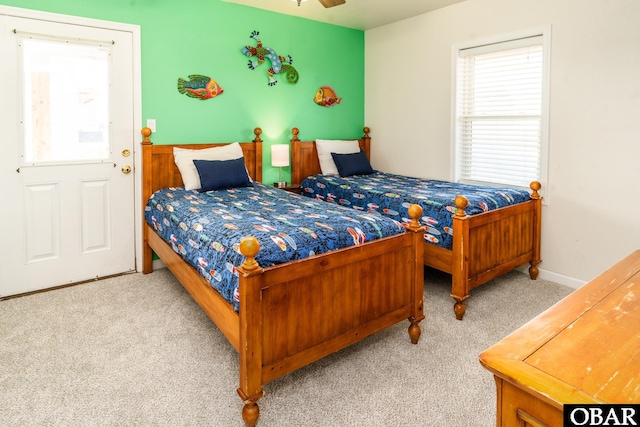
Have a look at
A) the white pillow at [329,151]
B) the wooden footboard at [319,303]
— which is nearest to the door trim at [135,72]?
the white pillow at [329,151]

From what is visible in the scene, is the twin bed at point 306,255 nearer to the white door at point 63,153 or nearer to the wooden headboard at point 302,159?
the white door at point 63,153

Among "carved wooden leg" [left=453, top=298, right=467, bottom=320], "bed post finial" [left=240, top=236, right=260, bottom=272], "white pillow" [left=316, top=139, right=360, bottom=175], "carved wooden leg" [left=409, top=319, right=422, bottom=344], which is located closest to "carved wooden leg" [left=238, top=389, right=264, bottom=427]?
"bed post finial" [left=240, top=236, right=260, bottom=272]

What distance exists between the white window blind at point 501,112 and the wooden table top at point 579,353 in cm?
263

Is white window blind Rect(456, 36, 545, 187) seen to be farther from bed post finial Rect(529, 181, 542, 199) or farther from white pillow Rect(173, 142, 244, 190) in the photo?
white pillow Rect(173, 142, 244, 190)

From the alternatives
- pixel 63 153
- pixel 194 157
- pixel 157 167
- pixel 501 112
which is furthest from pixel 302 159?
pixel 63 153

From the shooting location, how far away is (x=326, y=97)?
469 centimetres

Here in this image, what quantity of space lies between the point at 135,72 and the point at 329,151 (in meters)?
2.03

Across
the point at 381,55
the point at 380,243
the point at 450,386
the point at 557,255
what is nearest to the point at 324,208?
the point at 380,243

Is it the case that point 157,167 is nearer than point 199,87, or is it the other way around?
point 157,167

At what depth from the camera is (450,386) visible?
6.70ft

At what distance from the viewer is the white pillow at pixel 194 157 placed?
350 centimetres

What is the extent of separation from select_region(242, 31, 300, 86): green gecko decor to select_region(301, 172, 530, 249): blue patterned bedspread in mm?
1078

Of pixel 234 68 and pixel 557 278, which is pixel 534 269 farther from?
pixel 234 68

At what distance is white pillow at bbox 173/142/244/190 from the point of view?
3.50m
